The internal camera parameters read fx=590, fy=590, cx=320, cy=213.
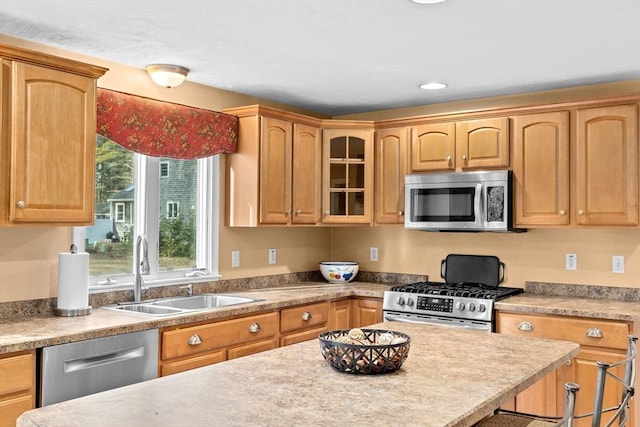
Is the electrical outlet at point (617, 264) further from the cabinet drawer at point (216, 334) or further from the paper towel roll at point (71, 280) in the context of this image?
the paper towel roll at point (71, 280)

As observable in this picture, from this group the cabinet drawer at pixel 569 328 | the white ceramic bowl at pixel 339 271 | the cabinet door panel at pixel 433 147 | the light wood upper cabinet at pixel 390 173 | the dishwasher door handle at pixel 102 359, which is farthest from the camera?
the white ceramic bowl at pixel 339 271

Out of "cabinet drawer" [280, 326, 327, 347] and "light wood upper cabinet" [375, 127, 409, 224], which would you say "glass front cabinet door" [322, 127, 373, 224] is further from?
"cabinet drawer" [280, 326, 327, 347]

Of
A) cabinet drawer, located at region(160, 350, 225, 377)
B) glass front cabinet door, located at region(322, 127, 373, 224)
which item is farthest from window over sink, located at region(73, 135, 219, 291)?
glass front cabinet door, located at region(322, 127, 373, 224)

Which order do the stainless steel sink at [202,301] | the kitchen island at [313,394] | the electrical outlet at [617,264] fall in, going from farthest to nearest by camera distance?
the electrical outlet at [617,264] → the stainless steel sink at [202,301] → the kitchen island at [313,394]

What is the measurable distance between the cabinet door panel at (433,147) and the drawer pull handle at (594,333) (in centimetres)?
148

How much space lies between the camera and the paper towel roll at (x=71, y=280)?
3064mm

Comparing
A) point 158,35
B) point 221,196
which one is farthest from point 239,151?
point 158,35

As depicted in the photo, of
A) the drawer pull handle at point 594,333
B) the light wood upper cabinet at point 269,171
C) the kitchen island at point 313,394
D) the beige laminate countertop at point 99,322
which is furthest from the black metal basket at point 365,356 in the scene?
the light wood upper cabinet at point 269,171

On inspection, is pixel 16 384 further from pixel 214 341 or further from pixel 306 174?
pixel 306 174

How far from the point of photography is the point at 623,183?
3.66 metres

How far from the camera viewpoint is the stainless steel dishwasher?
8.50ft

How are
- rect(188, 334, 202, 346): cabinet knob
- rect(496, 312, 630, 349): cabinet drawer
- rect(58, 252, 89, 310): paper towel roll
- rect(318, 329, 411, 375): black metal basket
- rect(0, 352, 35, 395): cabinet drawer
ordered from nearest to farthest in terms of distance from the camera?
rect(318, 329, 411, 375): black metal basket
rect(0, 352, 35, 395): cabinet drawer
rect(58, 252, 89, 310): paper towel roll
rect(188, 334, 202, 346): cabinet knob
rect(496, 312, 630, 349): cabinet drawer

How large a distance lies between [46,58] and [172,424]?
6.82ft

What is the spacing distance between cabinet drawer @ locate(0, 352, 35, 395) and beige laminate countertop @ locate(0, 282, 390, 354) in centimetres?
5
